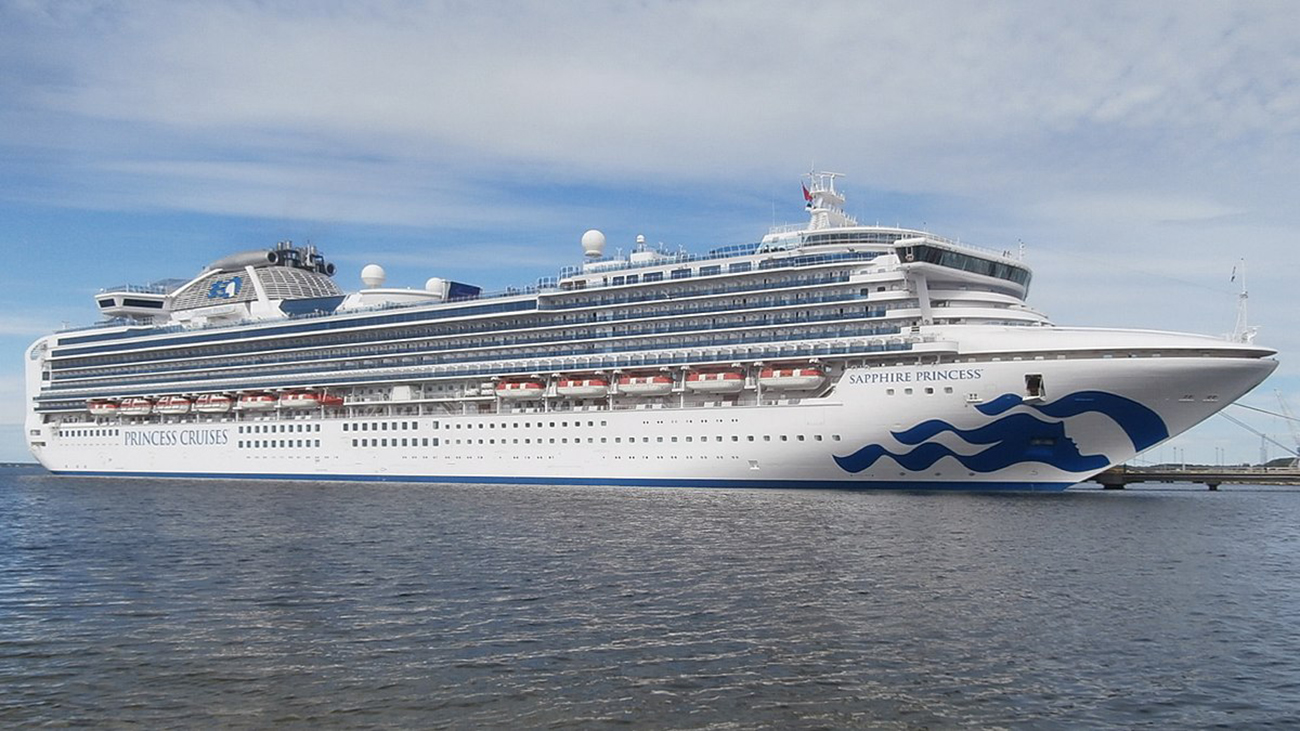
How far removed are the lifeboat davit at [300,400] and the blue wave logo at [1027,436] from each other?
38514mm

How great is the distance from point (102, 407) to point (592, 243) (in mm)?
44560

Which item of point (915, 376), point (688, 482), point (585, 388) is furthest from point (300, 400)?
point (915, 376)

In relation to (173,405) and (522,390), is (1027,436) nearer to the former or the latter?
(522,390)

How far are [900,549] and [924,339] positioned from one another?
18.8 m

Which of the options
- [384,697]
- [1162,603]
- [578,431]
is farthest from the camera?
[578,431]

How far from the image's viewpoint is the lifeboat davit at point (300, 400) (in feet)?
220

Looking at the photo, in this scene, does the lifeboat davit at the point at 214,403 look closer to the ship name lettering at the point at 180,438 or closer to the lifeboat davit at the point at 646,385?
the ship name lettering at the point at 180,438

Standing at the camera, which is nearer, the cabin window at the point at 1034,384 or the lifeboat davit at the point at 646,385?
the cabin window at the point at 1034,384

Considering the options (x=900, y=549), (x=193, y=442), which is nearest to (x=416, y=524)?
(x=900, y=549)

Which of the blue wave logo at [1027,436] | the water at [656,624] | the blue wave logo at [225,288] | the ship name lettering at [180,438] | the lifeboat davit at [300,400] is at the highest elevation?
the blue wave logo at [225,288]

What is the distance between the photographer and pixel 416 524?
34.8m

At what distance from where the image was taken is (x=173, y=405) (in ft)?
245

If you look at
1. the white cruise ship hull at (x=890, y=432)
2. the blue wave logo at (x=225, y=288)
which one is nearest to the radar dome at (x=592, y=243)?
the white cruise ship hull at (x=890, y=432)

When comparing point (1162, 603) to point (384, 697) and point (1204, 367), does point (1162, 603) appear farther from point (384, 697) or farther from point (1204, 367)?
point (1204, 367)
